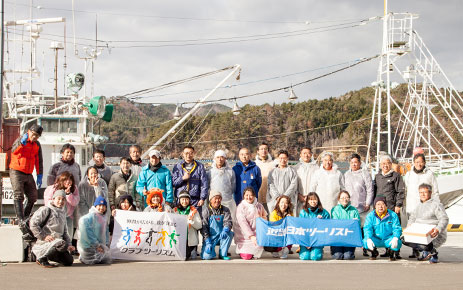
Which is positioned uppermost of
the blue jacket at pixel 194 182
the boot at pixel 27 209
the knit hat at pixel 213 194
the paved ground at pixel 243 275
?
the blue jacket at pixel 194 182

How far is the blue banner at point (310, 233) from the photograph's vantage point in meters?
8.98

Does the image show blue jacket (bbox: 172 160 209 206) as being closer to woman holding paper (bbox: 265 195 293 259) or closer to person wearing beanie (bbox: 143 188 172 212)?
person wearing beanie (bbox: 143 188 172 212)

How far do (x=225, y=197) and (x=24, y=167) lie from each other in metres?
3.52

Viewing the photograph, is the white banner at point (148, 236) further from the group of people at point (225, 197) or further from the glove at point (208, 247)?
the glove at point (208, 247)

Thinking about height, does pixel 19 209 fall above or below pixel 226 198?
below

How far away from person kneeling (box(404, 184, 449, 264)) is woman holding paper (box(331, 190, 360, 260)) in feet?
3.09

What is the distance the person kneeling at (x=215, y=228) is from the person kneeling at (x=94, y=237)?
5.26ft

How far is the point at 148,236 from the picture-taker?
8836mm

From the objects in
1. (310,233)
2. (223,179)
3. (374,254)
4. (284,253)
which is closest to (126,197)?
(223,179)

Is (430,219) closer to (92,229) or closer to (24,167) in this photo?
(92,229)

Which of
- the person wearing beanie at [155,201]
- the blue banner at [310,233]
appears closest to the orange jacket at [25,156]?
the person wearing beanie at [155,201]

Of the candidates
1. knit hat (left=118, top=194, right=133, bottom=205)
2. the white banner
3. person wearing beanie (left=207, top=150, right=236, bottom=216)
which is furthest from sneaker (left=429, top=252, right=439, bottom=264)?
knit hat (left=118, top=194, right=133, bottom=205)

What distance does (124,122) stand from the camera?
118125mm

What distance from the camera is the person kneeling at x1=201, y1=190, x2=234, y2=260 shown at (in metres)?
8.91
